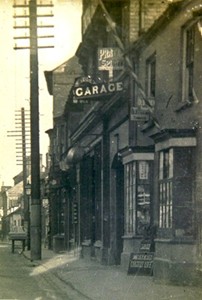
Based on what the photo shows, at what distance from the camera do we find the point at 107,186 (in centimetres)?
2053

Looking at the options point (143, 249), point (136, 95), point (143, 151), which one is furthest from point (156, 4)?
point (143, 249)

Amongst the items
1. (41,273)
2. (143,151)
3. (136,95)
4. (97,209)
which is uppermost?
(136,95)

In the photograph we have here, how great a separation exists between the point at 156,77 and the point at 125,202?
3.94m

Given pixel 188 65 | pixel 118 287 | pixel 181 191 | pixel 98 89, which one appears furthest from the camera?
pixel 98 89

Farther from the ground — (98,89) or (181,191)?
(98,89)

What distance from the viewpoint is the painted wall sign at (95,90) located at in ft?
59.1

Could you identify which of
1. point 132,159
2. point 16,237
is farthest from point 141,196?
point 16,237

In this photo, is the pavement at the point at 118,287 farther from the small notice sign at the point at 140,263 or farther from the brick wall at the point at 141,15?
the brick wall at the point at 141,15

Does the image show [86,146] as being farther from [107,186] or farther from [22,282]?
[22,282]

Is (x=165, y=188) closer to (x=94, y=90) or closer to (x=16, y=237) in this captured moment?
(x=94, y=90)

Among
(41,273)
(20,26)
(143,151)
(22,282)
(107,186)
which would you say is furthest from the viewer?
(20,26)

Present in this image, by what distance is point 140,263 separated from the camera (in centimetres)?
1498

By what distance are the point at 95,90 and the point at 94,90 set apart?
4 centimetres

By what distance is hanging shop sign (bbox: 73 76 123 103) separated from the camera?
59.1 ft
